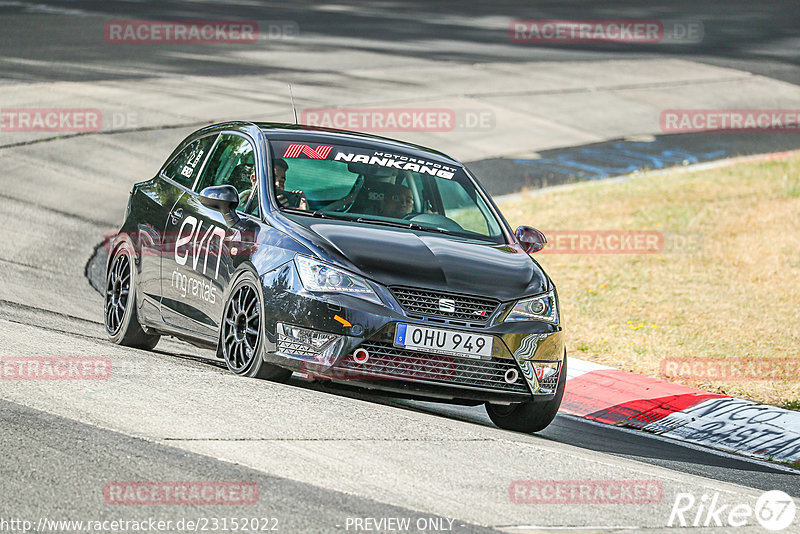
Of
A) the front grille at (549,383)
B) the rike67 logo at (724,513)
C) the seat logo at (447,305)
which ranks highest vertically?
the seat logo at (447,305)

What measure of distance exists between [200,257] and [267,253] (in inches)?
34.9

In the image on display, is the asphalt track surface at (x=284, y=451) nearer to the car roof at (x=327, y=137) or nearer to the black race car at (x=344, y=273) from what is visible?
the black race car at (x=344, y=273)

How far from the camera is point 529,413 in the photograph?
7664mm

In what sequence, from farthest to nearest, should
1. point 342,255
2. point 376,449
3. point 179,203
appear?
point 179,203
point 342,255
point 376,449

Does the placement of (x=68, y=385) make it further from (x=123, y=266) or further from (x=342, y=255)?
(x=123, y=266)

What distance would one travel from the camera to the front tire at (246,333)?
7.20 meters

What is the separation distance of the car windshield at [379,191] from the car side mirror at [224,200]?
30cm

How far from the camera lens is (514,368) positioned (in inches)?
283

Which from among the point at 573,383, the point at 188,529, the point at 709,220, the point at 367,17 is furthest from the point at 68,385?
the point at 367,17
